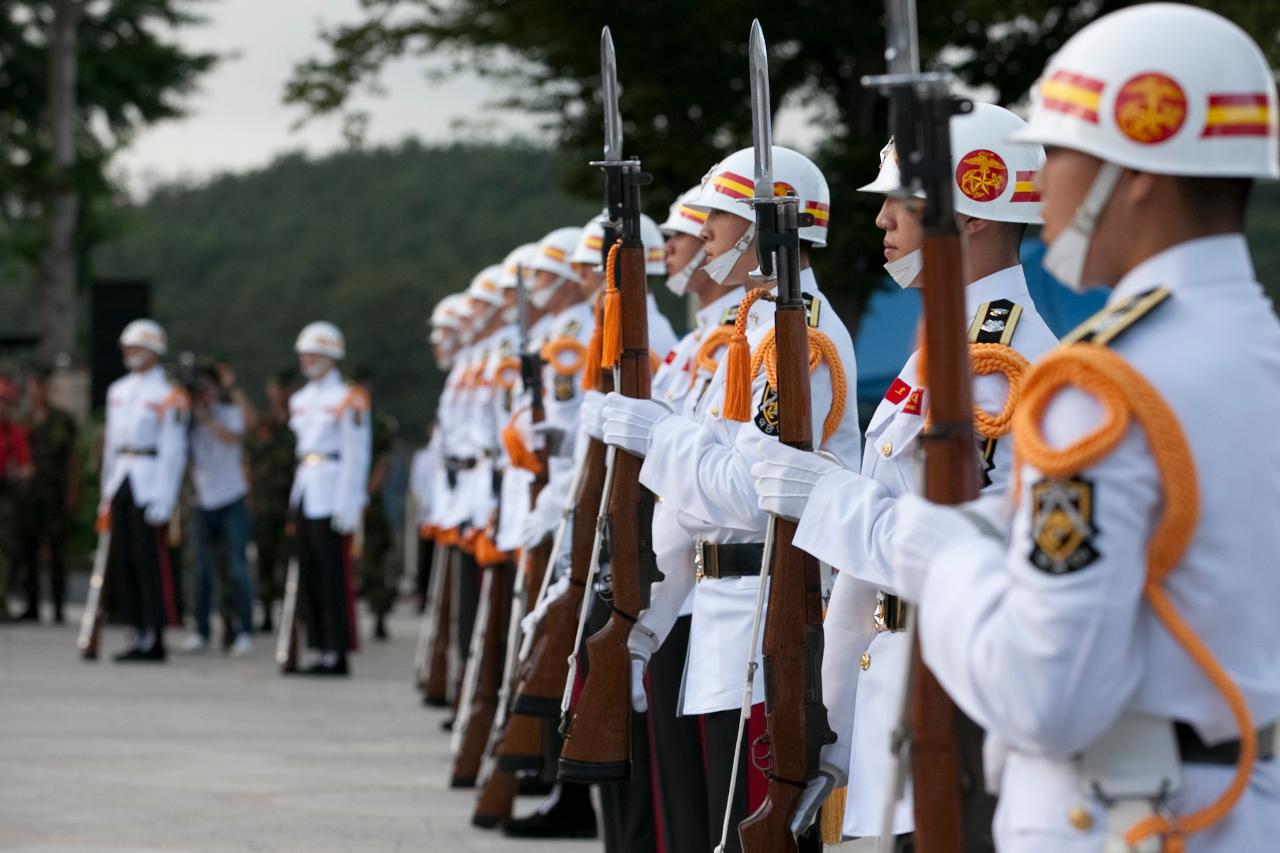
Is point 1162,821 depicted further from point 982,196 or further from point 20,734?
point 20,734

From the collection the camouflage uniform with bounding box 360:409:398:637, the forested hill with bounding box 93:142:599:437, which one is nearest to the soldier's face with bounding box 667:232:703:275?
the camouflage uniform with bounding box 360:409:398:637

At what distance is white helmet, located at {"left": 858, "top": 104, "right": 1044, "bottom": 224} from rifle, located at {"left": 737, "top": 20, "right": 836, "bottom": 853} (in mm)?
301

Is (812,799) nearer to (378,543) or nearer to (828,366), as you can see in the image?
(828,366)

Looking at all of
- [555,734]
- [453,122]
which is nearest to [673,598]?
[555,734]

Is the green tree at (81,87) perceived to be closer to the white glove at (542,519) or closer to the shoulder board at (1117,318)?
the white glove at (542,519)

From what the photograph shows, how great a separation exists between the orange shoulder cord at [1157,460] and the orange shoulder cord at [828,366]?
2.02m

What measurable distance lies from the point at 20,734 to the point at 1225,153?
8967mm

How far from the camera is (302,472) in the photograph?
43.4ft

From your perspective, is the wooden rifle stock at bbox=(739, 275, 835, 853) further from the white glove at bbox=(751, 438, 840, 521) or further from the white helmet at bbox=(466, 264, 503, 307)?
the white helmet at bbox=(466, 264, 503, 307)

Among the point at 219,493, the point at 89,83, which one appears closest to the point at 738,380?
the point at 219,493

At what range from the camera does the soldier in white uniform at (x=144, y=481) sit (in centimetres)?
1384

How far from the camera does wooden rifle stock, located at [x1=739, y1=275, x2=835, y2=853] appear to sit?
418 centimetres

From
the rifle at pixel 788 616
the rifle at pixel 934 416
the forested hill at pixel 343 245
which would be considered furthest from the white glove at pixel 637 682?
the forested hill at pixel 343 245

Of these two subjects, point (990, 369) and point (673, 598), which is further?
point (673, 598)
